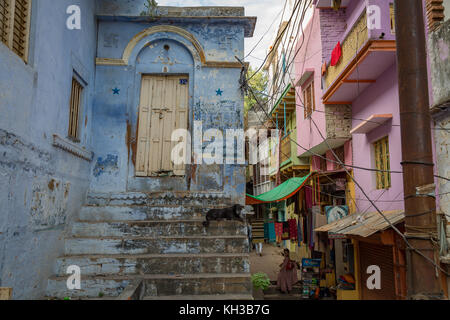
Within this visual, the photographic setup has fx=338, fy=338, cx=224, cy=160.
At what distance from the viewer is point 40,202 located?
5.33 metres

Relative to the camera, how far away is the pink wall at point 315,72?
11.2m

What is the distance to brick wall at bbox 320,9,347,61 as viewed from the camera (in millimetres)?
11008

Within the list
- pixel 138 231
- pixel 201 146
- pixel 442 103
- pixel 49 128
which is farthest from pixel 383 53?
pixel 49 128

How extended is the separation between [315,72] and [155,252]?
339 inches

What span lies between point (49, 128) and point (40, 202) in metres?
1.26

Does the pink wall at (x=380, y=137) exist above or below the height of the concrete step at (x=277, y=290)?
above

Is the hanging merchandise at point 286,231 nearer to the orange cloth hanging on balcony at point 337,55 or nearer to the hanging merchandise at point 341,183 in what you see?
the hanging merchandise at point 341,183

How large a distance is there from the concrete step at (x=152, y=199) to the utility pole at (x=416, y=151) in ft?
15.9

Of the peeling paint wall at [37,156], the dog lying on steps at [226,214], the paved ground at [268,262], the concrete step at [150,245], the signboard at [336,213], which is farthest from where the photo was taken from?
the paved ground at [268,262]

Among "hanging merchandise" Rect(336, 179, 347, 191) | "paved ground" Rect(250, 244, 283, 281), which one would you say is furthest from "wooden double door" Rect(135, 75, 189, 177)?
"paved ground" Rect(250, 244, 283, 281)

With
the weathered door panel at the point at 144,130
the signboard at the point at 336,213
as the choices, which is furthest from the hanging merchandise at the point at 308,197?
the weathered door panel at the point at 144,130

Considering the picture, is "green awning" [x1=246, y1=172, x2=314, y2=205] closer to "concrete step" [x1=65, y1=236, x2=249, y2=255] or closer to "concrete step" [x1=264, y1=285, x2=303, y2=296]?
"concrete step" [x1=264, y1=285, x2=303, y2=296]

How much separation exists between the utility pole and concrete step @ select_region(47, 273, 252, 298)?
311cm

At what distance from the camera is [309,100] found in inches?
501
